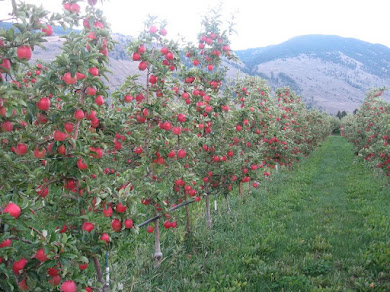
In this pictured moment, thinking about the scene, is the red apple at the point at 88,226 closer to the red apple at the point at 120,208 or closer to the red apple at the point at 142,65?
the red apple at the point at 120,208

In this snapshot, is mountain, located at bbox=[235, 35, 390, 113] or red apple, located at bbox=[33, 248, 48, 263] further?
mountain, located at bbox=[235, 35, 390, 113]

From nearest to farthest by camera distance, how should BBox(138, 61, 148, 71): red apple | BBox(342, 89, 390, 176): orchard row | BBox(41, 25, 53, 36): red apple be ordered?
BBox(41, 25, 53, 36): red apple
BBox(138, 61, 148, 71): red apple
BBox(342, 89, 390, 176): orchard row

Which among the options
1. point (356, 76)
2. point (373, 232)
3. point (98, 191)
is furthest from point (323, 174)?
point (356, 76)

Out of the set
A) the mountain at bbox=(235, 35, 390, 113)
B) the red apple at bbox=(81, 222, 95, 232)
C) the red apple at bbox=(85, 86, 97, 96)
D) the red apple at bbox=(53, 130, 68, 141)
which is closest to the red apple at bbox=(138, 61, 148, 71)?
the red apple at bbox=(85, 86, 97, 96)

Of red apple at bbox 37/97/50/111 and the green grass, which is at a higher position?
red apple at bbox 37/97/50/111

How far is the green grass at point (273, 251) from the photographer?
4469 mm

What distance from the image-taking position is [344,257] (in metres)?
5.33

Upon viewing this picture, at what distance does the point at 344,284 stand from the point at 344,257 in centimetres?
94

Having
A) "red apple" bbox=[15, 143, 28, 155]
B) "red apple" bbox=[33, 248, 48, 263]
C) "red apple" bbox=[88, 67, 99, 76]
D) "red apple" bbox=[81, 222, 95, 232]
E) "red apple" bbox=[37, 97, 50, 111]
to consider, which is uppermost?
"red apple" bbox=[88, 67, 99, 76]

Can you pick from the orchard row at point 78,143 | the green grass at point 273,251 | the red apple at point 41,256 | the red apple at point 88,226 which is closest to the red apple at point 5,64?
the orchard row at point 78,143

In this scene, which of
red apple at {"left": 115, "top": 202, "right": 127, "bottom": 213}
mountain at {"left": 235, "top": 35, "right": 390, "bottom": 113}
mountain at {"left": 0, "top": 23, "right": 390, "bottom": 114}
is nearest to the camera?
red apple at {"left": 115, "top": 202, "right": 127, "bottom": 213}

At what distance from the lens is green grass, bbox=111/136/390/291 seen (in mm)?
4469

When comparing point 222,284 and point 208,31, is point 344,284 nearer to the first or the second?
point 222,284

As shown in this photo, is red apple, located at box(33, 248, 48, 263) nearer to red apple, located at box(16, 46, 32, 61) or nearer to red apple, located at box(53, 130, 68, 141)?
red apple, located at box(53, 130, 68, 141)
